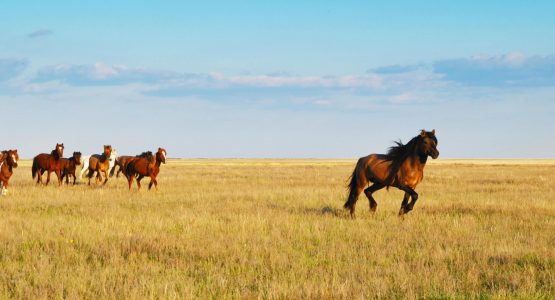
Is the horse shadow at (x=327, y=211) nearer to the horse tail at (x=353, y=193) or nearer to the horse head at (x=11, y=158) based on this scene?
the horse tail at (x=353, y=193)

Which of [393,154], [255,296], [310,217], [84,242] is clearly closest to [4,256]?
[84,242]

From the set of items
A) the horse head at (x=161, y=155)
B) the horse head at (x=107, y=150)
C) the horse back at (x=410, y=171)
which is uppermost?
the horse head at (x=107, y=150)

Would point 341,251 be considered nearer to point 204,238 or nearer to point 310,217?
point 204,238

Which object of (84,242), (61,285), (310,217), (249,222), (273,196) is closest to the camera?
(61,285)

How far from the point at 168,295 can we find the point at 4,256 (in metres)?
3.77

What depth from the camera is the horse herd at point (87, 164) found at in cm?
2017

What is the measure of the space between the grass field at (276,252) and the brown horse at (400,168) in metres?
0.61

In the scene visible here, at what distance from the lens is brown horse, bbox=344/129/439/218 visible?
44.0ft

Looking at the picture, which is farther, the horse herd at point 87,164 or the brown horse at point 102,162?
the brown horse at point 102,162

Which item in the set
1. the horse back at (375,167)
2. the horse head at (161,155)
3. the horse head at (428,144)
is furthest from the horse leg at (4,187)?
the horse head at (428,144)

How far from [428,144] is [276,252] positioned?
19.8 ft

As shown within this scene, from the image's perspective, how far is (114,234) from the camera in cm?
1063

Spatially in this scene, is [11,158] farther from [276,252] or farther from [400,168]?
[276,252]

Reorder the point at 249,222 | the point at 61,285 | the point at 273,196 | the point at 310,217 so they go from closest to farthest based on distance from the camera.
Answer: the point at 61,285
the point at 249,222
the point at 310,217
the point at 273,196
